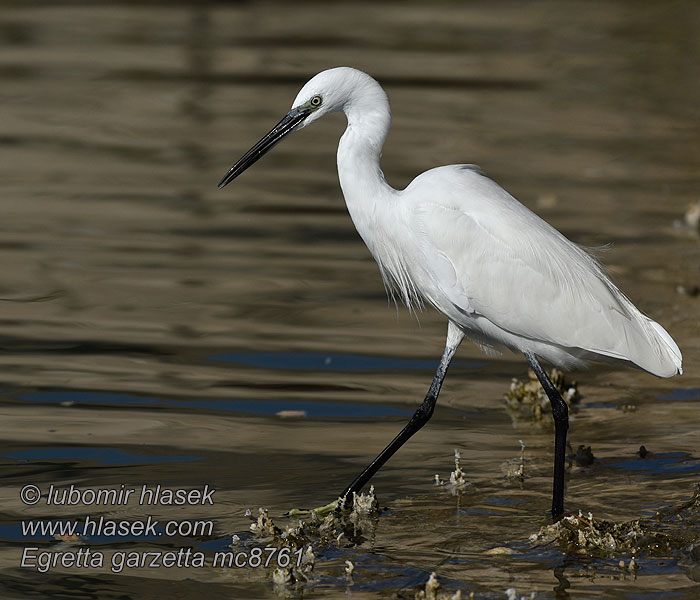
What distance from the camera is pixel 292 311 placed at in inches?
322

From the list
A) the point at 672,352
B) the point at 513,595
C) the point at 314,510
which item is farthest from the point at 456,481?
the point at 513,595

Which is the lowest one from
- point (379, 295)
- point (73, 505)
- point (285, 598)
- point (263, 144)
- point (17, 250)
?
point (285, 598)

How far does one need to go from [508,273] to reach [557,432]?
2.43 feet

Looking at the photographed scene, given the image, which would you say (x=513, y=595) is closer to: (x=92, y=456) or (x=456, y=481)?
(x=456, y=481)

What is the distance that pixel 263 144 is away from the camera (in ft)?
18.5

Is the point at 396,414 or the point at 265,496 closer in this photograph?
the point at 265,496

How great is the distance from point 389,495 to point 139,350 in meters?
2.28

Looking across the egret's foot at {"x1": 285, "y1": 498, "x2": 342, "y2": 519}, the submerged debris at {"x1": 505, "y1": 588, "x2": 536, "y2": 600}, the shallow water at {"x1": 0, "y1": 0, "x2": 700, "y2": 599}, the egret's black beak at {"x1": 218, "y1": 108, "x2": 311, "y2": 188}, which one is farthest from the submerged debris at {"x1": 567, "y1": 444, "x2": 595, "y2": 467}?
the egret's black beak at {"x1": 218, "y1": 108, "x2": 311, "y2": 188}

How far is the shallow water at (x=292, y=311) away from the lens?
524 cm

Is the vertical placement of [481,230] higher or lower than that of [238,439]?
higher

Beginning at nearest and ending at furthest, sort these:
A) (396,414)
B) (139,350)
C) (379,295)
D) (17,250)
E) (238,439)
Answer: (238,439)
(396,414)
(139,350)
(379,295)
(17,250)

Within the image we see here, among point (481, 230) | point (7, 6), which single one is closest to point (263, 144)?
point (481, 230)

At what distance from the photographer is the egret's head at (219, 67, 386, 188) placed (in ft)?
18.0

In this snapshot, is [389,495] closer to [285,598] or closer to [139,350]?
[285,598]
